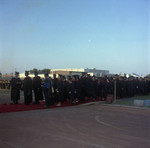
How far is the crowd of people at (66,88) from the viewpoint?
13.5 m

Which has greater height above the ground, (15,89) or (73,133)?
(15,89)

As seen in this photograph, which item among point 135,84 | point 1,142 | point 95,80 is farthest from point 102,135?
point 135,84

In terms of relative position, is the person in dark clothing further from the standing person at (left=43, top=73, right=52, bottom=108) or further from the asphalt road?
the asphalt road

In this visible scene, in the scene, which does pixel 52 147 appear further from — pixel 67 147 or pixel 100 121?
pixel 100 121

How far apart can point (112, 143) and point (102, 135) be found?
75 centimetres

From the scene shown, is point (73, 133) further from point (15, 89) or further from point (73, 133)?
point (15, 89)

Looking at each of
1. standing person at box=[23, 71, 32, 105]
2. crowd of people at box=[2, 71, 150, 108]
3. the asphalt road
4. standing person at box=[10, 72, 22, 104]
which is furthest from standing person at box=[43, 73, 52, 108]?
the asphalt road

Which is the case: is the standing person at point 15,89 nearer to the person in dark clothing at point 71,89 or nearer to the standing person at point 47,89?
the standing person at point 47,89

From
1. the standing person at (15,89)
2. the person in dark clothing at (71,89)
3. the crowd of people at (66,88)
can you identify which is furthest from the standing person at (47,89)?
the standing person at (15,89)

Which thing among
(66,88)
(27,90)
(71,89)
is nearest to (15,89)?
(27,90)

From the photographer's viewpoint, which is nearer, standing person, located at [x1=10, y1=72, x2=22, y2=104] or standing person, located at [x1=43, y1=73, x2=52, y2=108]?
standing person, located at [x1=43, y1=73, x2=52, y2=108]

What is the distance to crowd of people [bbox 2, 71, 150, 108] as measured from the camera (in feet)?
44.2

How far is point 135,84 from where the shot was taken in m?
20.2

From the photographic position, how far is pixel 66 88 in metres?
14.8
